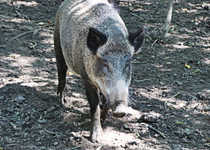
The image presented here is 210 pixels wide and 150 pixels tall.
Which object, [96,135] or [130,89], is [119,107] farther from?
[130,89]

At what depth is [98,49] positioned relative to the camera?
3.78 meters

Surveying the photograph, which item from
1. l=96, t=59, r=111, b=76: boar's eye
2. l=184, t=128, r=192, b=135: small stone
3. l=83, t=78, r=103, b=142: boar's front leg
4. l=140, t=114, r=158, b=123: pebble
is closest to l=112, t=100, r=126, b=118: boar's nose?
l=96, t=59, r=111, b=76: boar's eye

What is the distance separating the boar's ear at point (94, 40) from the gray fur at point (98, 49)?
53 millimetres

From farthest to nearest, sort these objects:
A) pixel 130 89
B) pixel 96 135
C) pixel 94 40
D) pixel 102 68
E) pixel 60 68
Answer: pixel 130 89, pixel 60 68, pixel 96 135, pixel 94 40, pixel 102 68

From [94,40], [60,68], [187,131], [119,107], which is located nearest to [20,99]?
[60,68]

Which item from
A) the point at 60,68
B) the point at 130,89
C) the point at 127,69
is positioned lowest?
the point at 130,89

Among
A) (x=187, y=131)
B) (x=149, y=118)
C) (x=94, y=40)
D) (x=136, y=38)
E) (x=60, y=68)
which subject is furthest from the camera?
(x=60, y=68)

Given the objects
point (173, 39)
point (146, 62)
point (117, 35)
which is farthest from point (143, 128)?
point (173, 39)

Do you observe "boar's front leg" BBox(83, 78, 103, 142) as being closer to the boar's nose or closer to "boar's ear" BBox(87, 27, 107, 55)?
"boar's ear" BBox(87, 27, 107, 55)

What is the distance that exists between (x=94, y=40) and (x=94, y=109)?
1038 mm

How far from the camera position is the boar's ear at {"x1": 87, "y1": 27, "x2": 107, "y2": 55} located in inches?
146

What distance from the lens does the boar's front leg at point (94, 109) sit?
4227 millimetres

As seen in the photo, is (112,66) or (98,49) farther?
(98,49)

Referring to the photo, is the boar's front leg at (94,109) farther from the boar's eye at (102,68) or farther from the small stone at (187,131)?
the small stone at (187,131)
